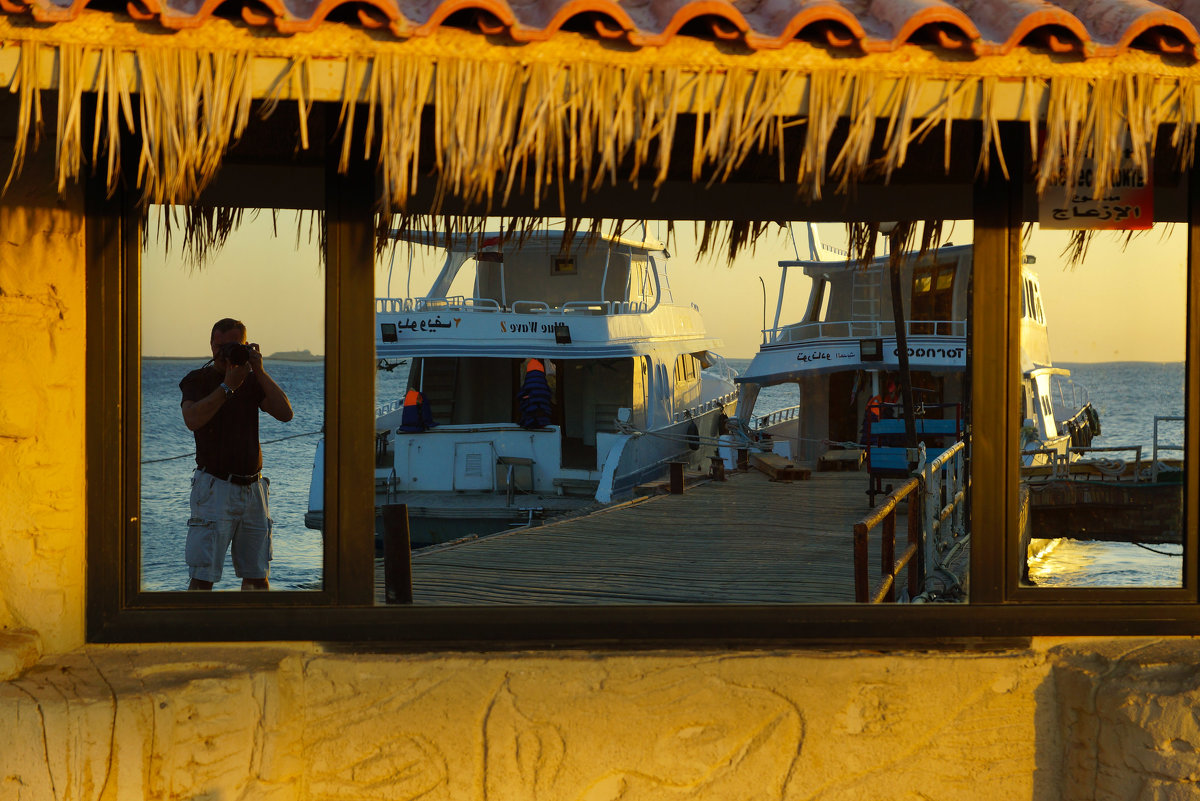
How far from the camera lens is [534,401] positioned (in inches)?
624

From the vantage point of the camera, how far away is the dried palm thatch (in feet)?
7.71

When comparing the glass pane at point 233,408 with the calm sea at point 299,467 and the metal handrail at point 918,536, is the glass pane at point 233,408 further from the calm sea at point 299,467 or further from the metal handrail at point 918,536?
the metal handrail at point 918,536

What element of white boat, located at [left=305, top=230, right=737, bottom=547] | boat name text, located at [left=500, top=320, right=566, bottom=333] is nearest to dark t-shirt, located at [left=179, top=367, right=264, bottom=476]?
white boat, located at [left=305, top=230, right=737, bottom=547]

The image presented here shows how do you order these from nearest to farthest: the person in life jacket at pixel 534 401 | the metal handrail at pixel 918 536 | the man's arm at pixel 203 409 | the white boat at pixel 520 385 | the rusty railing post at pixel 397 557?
the rusty railing post at pixel 397 557 < the man's arm at pixel 203 409 < the metal handrail at pixel 918 536 < the white boat at pixel 520 385 < the person in life jacket at pixel 534 401

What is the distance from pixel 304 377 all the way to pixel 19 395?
5623 centimetres

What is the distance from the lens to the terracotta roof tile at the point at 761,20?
229 centimetres

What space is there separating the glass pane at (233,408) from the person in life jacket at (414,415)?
1938 mm

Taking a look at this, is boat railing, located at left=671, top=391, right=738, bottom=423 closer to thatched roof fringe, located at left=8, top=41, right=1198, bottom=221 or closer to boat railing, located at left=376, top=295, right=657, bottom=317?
boat railing, located at left=376, top=295, right=657, bottom=317

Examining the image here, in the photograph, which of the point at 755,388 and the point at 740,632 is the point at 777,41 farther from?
the point at 755,388

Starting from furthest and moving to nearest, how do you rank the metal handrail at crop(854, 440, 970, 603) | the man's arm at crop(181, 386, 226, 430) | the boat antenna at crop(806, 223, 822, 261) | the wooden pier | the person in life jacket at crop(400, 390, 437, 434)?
the boat antenna at crop(806, 223, 822, 261)
the person in life jacket at crop(400, 390, 437, 434)
the wooden pier
the metal handrail at crop(854, 440, 970, 603)
the man's arm at crop(181, 386, 226, 430)

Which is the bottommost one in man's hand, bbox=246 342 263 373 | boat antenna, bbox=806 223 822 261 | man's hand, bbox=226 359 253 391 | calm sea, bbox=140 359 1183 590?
calm sea, bbox=140 359 1183 590

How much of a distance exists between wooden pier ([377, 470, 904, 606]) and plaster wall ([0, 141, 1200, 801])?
9.79ft

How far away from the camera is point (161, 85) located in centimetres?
235

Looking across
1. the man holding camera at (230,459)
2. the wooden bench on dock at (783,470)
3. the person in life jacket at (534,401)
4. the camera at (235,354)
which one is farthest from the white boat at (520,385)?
the camera at (235,354)
